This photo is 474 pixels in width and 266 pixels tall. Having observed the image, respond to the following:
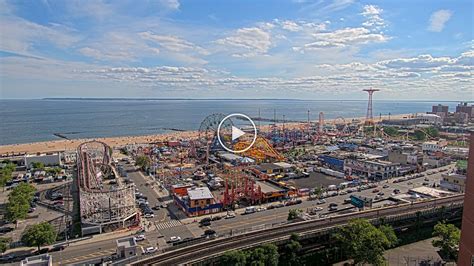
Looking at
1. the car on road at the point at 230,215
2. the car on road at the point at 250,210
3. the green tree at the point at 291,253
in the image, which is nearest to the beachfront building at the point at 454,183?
the car on road at the point at 250,210

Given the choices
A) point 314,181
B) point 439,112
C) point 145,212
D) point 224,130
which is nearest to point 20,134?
point 224,130

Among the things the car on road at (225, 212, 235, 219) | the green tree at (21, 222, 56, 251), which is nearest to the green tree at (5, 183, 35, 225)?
the green tree at (21, 222, 56, 251)

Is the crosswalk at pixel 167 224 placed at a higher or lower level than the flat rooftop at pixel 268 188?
lower

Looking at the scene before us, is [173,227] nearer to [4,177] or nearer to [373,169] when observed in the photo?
[4,177]

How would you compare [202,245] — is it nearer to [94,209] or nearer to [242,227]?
[242,227]

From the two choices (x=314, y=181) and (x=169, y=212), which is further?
(x=314, y=181)

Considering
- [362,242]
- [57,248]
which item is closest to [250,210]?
[362,242]

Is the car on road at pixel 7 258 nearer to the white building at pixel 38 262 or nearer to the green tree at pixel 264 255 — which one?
the white building at pixel 38 262
